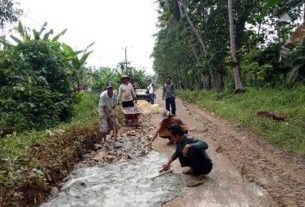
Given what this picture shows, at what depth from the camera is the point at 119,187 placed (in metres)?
7.34

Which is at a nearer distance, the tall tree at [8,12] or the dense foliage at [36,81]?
the dense foliage at [36,81]

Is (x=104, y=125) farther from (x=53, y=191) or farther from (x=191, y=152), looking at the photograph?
(x=191, y=152)

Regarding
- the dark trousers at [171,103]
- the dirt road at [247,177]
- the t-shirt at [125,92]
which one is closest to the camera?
the dirt road at [247,177]

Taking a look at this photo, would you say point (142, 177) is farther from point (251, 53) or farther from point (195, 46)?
point (195, 46)

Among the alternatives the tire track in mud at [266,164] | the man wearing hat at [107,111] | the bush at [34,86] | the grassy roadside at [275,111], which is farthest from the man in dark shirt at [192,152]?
the bush at [34,86]

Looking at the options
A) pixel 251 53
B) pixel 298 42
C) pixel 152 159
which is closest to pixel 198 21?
pixel 251 53

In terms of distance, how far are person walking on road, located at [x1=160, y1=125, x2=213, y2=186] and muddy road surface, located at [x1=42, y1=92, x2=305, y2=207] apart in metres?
0.25

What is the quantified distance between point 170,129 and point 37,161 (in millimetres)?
2641

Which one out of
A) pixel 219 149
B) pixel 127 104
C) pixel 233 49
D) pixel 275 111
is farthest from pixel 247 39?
pixel 219 149

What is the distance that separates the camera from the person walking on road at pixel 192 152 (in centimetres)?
695

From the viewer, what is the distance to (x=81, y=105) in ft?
65.0

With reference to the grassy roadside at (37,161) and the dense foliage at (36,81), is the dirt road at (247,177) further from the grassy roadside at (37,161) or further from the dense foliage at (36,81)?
the dense foliage at (36,81)

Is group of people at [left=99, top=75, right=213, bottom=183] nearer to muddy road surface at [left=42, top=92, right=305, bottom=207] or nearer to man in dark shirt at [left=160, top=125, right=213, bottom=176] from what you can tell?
man in dark shirt at [left=160, top=125, right=213, bottom=176]

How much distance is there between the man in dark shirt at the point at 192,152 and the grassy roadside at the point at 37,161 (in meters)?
2.44
